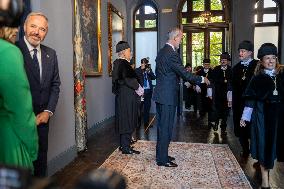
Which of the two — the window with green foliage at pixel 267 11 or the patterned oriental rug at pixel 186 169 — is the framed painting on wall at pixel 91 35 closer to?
the patterned oriental rug at pixel 186 169

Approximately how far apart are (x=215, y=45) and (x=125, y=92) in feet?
25.0

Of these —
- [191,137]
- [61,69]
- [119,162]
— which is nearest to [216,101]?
[191,137]

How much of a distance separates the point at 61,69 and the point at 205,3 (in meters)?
9.05

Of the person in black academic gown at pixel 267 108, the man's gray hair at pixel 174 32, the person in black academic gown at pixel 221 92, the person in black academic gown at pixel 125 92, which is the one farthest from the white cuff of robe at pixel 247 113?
the person in black academic gown at pixel 221 92

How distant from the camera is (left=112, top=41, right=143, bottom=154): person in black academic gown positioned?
514 centimetres

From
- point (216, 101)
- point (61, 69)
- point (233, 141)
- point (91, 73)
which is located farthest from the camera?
point (216, 101)

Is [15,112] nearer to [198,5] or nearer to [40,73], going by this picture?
[40,73]

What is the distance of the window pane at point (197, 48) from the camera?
11.8 metres

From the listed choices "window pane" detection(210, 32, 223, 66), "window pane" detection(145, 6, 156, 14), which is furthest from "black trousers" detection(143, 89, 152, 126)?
"window pane" detection(210, 32, 223, 66)

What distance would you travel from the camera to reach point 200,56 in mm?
12156

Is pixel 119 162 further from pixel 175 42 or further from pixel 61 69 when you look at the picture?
pixel 175 42

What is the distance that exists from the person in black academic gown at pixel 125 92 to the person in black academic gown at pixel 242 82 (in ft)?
5.52

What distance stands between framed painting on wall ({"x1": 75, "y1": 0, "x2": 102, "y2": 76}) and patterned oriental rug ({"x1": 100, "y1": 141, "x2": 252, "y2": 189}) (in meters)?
2.20

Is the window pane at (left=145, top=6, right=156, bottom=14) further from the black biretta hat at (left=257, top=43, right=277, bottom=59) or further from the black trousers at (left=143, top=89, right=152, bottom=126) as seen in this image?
the black biretta hat at (left=257, top=43, right=277, bottom=59)
